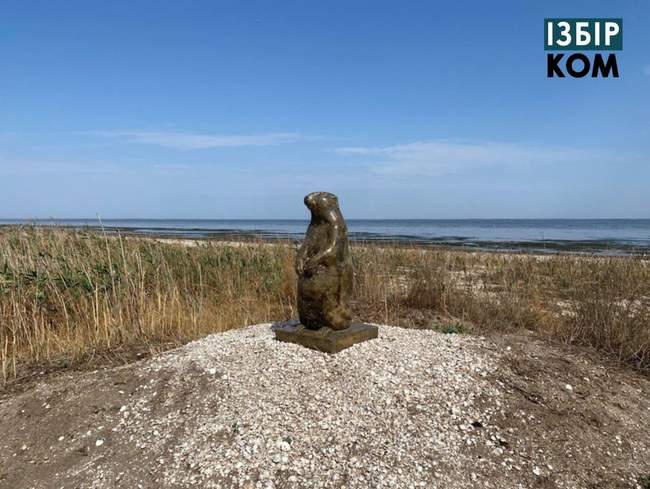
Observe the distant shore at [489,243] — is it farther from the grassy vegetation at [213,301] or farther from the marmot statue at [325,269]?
the marmot statue at [325,269]

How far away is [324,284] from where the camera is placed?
5.16 metres

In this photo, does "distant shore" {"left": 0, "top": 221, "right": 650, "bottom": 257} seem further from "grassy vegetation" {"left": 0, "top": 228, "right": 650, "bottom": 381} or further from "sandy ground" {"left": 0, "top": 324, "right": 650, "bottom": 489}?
"sandy ground" {"left": 0, "top": 324, "right": 650, "bottom": 489}

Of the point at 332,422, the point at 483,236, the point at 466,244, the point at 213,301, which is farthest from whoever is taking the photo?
the point at 483,236

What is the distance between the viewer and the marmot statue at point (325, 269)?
516 centimetres

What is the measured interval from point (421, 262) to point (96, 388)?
22.3 ft

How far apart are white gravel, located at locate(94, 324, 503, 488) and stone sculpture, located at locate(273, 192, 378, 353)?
151mm

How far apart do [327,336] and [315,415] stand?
1.10 meters

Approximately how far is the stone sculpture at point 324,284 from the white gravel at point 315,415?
0.49ft

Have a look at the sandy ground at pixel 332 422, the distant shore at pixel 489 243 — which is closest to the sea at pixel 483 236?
the distant shore at pixel 489 243

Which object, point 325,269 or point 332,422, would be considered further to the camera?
point 325,269

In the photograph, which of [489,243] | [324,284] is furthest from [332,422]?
[489,243]

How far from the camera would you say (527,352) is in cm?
539

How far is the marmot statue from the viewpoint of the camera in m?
5.16

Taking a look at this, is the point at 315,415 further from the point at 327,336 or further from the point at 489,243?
the point at 489,243
